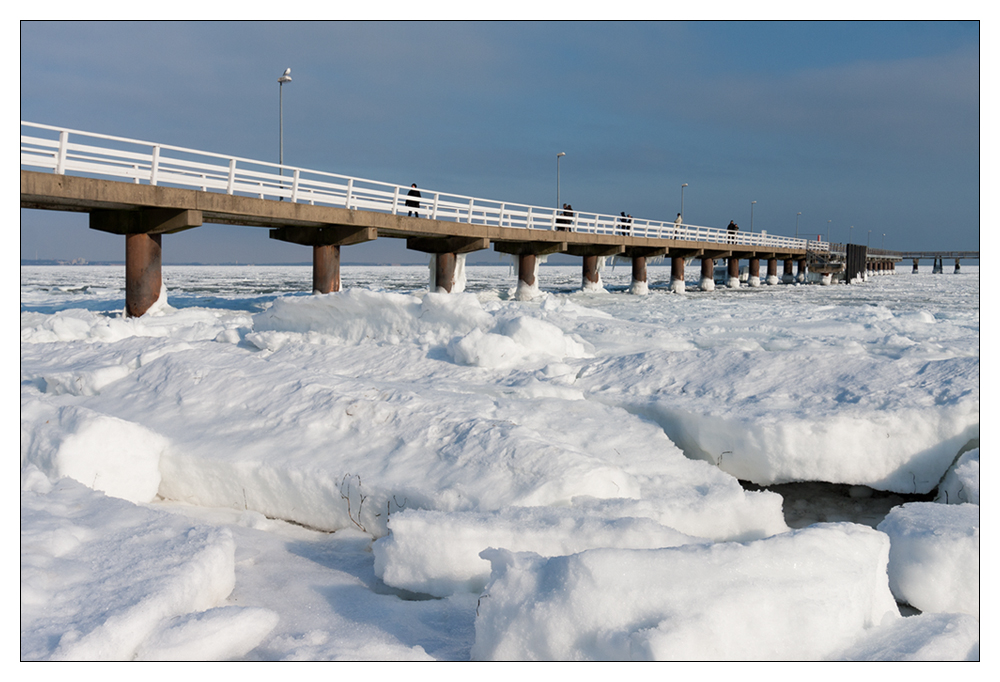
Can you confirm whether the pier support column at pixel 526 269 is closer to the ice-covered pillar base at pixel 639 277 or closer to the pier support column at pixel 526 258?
the pier support column at pixel 526 258

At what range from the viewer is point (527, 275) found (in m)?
28.0

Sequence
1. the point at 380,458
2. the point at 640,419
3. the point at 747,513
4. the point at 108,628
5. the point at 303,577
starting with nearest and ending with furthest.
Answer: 1. the point at 108,628
2. the point at 303,577
3. the point at 747,513
4. the point at 380,458
5. the point at 640,419

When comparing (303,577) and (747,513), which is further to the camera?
(747,513)

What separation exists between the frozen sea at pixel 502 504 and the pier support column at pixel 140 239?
6618 millimetres

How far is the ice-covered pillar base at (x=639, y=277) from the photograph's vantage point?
33.4m

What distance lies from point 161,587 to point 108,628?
369mm

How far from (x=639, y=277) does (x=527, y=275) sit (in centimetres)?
836

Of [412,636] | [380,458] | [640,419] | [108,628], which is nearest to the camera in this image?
[108,628]

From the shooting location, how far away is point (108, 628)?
9.93 feet

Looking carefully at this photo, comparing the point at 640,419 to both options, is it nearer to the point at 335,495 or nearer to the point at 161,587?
the point at 335,495

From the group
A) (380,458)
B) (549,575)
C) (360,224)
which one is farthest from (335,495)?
(360,224)

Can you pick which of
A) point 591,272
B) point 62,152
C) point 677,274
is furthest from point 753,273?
point 62,152

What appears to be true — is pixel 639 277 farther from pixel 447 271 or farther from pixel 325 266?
pixel 325 266

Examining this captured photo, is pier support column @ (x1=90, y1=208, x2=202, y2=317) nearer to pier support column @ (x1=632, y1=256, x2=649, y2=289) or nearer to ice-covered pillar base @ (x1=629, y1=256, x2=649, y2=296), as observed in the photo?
ice-covered pillar base @ (x1=629, y1=256, x2=649, y2=296)
